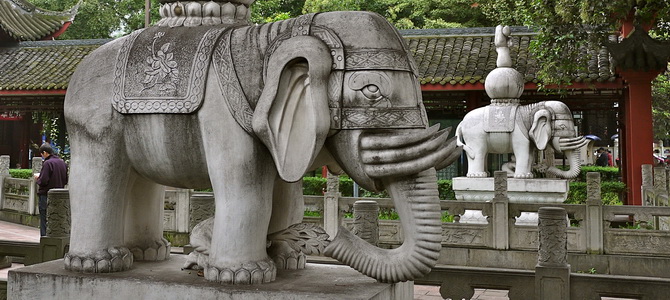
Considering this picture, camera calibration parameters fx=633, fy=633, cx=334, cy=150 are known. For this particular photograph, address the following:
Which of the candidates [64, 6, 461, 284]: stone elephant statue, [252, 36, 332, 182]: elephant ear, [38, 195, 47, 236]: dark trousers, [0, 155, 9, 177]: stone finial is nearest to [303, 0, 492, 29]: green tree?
[0, 155, 9, 177]: stone finial

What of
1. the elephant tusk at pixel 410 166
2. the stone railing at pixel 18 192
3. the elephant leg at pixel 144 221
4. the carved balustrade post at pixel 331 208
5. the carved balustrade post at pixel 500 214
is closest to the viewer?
the elephant tusk at pixel 410 166

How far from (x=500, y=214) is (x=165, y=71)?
6895 millimetres

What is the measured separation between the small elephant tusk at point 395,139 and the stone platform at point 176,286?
668 mm

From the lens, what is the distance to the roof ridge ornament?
3.32 metres

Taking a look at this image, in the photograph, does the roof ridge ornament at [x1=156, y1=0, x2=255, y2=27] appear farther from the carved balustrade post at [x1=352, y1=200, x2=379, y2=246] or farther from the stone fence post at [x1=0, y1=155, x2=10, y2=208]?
the stone fence post at [x1=0, y1=155, x2=10, y2=208]

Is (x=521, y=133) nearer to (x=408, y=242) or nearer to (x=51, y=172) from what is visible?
(x=408, y=242)

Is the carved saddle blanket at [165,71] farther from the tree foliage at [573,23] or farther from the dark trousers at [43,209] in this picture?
the dark trousers at [43,209]

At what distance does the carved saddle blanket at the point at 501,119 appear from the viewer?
985cm

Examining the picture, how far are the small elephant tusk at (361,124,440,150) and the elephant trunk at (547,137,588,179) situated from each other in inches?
300

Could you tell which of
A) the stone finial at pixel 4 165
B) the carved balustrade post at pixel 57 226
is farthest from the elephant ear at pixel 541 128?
the stone finial at pixel 4 165

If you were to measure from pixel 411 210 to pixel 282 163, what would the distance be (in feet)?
2.02

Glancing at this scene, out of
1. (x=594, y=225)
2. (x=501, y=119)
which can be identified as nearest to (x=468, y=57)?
(x=501, y=119)

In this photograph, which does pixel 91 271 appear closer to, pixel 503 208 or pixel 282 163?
pixel 282 163

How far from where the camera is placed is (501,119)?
9906mm
